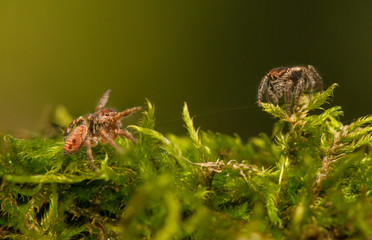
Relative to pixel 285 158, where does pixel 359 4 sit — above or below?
above

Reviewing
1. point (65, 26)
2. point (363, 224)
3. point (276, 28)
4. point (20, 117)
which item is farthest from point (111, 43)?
point (363, 224)

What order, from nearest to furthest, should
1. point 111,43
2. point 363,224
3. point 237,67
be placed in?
point 363,224, point 237,67, point 111,43

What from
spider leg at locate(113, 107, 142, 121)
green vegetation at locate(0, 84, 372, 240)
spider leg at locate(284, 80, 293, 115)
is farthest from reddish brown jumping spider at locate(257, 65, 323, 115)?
spider leg at locate(113, 107, 142, 121)

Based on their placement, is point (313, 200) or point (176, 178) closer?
point (313, 200)

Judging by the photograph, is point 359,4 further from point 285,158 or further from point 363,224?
point 363,224

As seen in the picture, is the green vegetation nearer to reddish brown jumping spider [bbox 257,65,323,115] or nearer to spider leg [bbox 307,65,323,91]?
reddish brown jumping spider [bbox 257,65,323,115]

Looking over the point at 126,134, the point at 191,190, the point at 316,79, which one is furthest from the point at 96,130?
the point at 316,79
